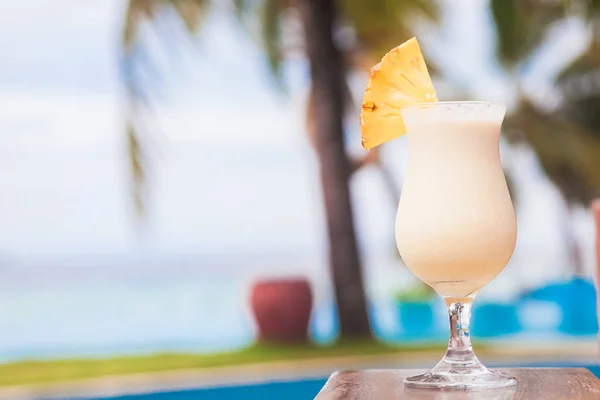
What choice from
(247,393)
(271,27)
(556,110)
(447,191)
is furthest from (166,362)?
(556,110)

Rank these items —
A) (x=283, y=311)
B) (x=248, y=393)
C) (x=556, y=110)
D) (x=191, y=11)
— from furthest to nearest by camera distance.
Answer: (x=556, y=110), (x=283, y=311), (x=191, y=11), (x=248, y=393)

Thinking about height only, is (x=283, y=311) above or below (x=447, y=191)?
below

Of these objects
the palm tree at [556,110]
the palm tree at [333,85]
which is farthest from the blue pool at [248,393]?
the palm tree at [556,110]

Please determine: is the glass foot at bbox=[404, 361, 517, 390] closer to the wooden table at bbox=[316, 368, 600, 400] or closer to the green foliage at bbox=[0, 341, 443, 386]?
the wooden table at bbox=[316, 368, 600, 400]

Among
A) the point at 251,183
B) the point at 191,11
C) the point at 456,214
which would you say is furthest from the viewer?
the point at 251,183

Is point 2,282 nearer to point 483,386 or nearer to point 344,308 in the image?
point 344,308

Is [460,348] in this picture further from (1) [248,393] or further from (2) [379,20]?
(2) [379,20]

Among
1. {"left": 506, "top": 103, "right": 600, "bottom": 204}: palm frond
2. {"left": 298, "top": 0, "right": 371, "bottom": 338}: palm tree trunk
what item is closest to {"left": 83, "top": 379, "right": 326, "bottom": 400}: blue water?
{"left": 298, "top": 0, "right": 371, "bottom": 338}: palm tree trunk

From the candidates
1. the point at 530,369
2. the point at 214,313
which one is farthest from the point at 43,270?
the point at 530,369
